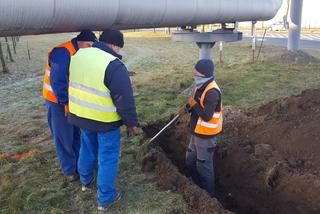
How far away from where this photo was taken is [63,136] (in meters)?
4.19

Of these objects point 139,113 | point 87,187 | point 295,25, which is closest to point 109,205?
point 87,187

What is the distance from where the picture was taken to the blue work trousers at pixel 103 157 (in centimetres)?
358

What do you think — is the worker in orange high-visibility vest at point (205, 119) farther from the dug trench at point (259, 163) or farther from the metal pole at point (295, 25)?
the metal pole at point (295, 25)

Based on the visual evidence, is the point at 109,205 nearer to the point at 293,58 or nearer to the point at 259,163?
the point at 259,163

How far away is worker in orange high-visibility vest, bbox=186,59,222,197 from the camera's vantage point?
154 inches

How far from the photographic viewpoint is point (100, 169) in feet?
12.0

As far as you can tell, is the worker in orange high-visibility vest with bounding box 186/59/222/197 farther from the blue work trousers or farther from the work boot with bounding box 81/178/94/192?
the work boot with bounding box 81/178/94/192

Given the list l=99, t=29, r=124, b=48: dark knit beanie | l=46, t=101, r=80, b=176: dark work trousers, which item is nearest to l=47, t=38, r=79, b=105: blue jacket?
l=46, t=101, r=80, b=176: dark work trousers

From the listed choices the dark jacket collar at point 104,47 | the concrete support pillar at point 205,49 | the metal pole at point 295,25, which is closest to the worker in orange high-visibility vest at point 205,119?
the dark jacket collar at point 104,47

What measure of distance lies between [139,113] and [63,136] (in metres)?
3.05

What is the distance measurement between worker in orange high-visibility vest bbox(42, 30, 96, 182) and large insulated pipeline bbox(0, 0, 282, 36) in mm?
248

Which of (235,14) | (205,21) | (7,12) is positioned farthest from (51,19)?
(235,14)

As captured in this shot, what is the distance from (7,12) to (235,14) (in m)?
5.61

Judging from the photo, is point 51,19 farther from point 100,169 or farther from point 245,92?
point 245,92
